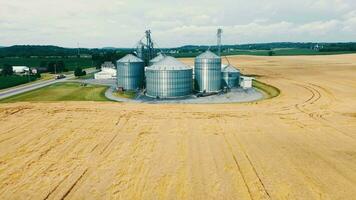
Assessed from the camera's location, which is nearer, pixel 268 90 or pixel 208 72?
pixel 208 72

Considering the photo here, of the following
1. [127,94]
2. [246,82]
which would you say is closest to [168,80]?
[127,94]

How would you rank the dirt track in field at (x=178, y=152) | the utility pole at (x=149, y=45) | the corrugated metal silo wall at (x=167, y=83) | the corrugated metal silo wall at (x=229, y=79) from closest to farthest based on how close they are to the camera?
the dirt track in field at (x=178, y=152), the corrugated metal silo wall at (x=167, y=83), the corrugated metal silo wall at (x=229, y=79), the utility pole at (x=149, y=45)

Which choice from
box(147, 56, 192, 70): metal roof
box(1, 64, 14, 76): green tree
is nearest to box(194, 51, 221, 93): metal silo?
box(147, 56, 192, 70): metal roof

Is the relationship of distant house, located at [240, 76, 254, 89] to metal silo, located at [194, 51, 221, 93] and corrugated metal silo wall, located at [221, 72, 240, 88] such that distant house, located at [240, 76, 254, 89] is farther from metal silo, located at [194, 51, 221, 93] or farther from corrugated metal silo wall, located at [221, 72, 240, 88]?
metal silo, located at [194, 51, 221, 93]

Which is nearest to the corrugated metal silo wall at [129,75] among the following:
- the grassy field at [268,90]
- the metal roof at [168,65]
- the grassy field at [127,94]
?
the grassy field at [127,94]

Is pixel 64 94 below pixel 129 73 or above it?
below

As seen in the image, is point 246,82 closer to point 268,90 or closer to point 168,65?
point 268,90

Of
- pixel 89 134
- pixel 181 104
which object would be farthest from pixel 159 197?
pixel 181 104

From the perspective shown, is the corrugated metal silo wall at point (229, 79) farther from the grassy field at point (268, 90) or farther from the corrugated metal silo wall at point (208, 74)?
the grassy field at point (268, 90)
